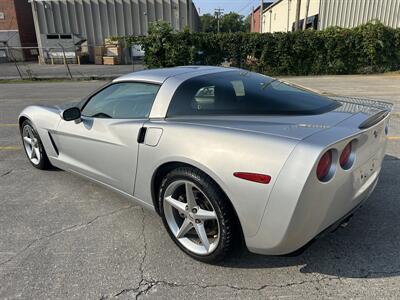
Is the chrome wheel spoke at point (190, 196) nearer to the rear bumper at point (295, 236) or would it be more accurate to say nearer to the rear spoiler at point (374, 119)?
the rear bumper at point (295, 236)

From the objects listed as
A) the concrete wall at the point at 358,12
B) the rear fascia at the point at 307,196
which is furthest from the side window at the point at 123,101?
the concrete wall at the point at 358,12

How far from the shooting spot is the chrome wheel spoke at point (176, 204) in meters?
2.62

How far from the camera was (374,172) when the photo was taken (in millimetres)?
2617

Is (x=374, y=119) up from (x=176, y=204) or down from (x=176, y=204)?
up

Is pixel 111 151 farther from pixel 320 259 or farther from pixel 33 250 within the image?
pixel 320 259

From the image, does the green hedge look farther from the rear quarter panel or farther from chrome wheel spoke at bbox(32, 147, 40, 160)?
the rear quarter panel

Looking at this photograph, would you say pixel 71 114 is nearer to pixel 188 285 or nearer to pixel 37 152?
pixel 37 152

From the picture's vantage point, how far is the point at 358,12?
78.7 feet

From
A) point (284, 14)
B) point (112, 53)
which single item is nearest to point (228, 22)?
point (284, 14)

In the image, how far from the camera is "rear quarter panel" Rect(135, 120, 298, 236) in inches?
81.0

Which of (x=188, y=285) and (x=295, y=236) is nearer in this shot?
(x=295, y=236)

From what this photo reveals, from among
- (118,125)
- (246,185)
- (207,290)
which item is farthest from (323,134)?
(118,125)

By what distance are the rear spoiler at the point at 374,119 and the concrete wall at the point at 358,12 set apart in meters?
24.6

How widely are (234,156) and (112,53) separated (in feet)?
105
